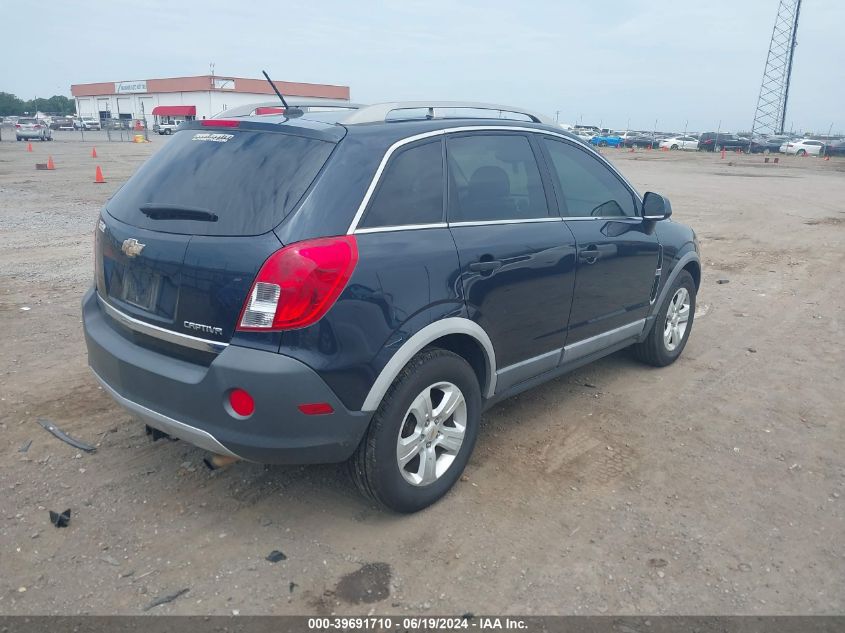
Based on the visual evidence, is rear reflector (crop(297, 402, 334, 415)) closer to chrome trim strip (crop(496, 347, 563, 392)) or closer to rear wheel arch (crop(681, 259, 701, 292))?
chrome trim strip (crop(496, 347, 563, 392))

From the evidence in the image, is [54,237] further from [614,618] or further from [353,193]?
[614,618]

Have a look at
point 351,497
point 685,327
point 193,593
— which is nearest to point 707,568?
point 351,497

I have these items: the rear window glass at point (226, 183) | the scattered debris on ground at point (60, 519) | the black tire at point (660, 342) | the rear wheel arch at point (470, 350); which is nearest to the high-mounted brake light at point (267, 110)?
the rear window glass at point (226, 183)

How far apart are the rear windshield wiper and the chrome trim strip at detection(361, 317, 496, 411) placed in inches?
A: 39.1

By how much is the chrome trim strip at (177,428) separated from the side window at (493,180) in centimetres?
153

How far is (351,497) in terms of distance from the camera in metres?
3.52

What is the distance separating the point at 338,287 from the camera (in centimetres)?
283

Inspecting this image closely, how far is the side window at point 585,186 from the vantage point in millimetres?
4230

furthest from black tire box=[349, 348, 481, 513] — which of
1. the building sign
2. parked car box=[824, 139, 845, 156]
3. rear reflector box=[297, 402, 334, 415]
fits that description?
the building sign

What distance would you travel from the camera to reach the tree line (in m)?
118

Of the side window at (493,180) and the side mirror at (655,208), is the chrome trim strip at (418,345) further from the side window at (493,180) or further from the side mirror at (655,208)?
the side mirror at (655,208)

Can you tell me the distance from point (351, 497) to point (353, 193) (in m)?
1.55

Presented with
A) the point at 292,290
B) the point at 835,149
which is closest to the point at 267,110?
the point at 292,290

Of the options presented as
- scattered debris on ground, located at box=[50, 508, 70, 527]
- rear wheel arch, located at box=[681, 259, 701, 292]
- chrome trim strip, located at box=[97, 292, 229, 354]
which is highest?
chrome trim strip, located at box=[97, 292, 229, 354]
